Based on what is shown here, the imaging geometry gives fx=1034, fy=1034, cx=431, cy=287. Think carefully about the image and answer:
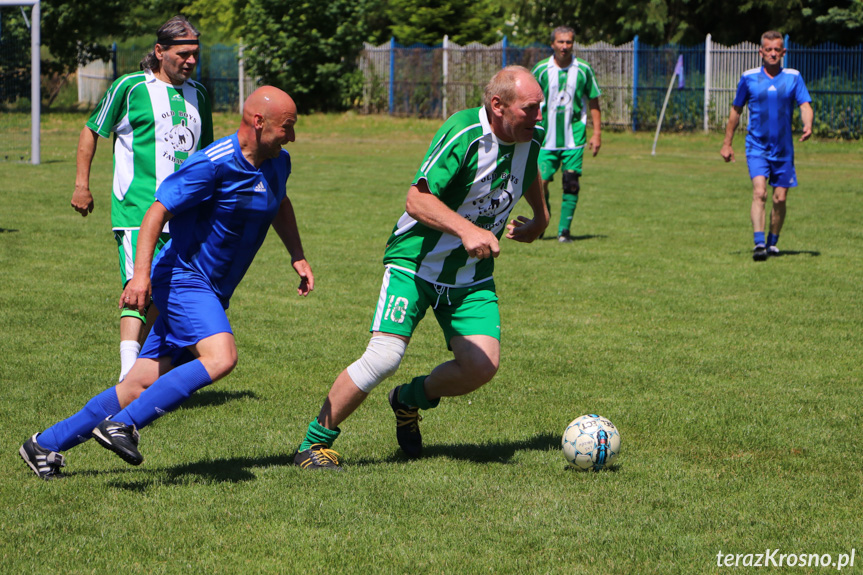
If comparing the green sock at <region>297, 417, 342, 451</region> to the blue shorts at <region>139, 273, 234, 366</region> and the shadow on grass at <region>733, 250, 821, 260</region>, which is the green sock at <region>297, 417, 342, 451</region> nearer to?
the blue shorts at <region>139, 273, 234, 366</region>

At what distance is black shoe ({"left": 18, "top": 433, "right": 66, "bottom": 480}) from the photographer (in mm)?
4840

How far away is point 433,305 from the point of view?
5211mm

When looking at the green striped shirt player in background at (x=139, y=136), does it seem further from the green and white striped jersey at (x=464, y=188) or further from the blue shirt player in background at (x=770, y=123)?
the blue shirt player in background at (x=770, y=123)

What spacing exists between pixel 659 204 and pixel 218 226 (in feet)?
41.3

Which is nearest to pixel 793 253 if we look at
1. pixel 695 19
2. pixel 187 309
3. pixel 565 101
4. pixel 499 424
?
pixel 565 101

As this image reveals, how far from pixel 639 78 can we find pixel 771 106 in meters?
20.8

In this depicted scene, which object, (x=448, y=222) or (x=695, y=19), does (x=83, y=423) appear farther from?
(x=695, y=19)

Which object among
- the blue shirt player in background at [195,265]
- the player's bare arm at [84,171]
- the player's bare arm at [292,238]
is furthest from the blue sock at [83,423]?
the player's bare arm at [84,171]

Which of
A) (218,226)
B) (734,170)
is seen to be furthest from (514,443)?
(734,170)

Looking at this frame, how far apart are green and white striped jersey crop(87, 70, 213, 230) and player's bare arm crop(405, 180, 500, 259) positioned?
2147 mm

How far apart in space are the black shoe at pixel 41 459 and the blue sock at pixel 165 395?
550 millimetres

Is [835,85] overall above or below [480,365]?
above

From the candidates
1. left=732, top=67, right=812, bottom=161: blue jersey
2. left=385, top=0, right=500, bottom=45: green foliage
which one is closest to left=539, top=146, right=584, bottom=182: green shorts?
left=732, top=67, right=812, bottom=161: blue jersey

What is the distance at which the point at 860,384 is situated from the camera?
6852 mm
